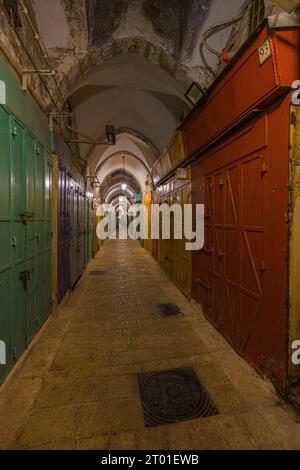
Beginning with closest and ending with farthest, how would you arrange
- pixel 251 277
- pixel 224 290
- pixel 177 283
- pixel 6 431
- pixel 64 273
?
pixel 6 431 < pixel 251 277 < pixel 224 290 < pixel 64 273 < pixel 177 283

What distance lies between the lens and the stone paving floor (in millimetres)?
1949

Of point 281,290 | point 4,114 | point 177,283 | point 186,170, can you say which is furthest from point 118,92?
point 281,290

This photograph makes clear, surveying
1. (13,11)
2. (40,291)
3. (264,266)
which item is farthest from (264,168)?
(40,291)

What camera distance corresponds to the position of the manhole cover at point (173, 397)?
2197mm

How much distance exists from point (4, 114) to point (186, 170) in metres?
4.04

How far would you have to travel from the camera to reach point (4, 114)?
248 centimetres

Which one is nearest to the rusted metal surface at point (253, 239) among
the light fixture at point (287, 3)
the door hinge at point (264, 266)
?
the door hinge at point (264, 266)

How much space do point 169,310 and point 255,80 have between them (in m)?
4.28

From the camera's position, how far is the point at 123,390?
256cm

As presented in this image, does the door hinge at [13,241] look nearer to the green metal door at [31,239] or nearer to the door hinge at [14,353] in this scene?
the green metal door at [31,239]

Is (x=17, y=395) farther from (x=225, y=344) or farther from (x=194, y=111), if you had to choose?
(x=194, y=111)

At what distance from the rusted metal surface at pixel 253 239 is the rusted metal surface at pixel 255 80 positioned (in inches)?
6.8

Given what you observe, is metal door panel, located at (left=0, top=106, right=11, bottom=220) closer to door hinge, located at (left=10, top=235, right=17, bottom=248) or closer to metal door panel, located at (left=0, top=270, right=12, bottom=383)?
door hinge, located at (left=10, top=235, right=17, bottom=248)

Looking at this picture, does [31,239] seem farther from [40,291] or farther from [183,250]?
[183,250]
